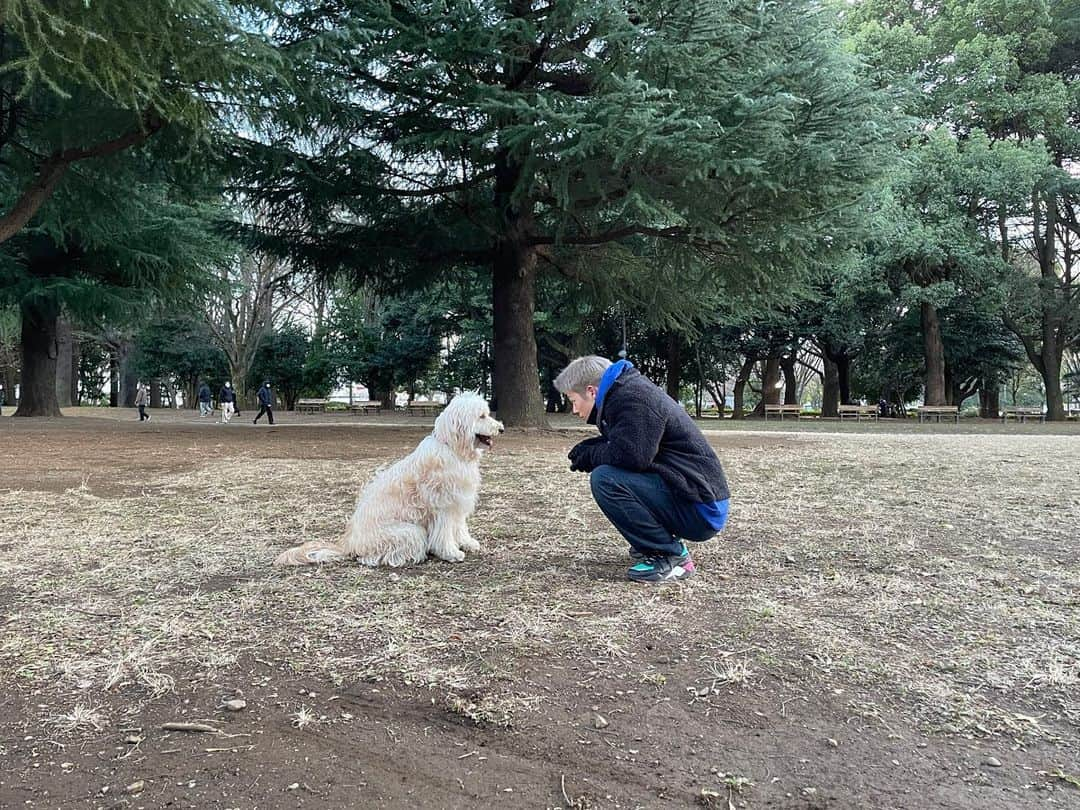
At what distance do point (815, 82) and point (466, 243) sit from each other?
7.06 metres

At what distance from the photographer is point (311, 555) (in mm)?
4316

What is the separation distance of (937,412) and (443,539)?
28509 millimetres

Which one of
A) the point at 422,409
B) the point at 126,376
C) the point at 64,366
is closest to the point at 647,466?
the point at 422,409

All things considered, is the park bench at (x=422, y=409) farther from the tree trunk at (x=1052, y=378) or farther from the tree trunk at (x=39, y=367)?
the tree trunk at (x=1052, y=378)

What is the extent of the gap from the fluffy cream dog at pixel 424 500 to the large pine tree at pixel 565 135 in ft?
21.1

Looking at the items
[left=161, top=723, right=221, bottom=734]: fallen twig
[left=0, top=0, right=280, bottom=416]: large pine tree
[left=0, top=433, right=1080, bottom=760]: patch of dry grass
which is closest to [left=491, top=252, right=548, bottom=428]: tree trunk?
[left=0, top=0, right=280, bottom=416]: large pine tree

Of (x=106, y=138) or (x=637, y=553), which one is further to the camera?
(x=106, y=138)

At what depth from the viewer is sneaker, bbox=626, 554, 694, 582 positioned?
402 centimetres

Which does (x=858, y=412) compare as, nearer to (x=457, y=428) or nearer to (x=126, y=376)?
(x=457, y=428)

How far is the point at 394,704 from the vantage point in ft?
8.37

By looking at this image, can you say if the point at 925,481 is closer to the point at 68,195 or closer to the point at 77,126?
the point at 77,126

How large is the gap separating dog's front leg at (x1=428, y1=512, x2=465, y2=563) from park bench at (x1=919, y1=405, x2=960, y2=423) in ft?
90.9

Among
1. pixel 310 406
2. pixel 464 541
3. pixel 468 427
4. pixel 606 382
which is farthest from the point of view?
pixel 310 406

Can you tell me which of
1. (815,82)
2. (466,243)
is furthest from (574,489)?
(466,243)
